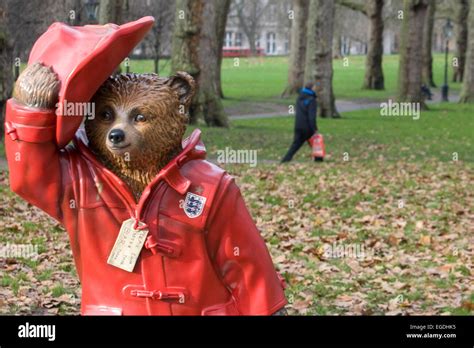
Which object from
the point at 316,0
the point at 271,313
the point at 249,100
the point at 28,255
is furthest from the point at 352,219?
the point at 249,100

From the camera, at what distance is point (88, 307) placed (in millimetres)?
4395

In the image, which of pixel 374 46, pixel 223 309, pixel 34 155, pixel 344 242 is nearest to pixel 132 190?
pixel 34 155

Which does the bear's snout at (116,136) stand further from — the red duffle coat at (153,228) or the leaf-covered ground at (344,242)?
the leaf-covered ground at (344,242)

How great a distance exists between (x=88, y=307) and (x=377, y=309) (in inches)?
165

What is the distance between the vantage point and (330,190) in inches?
Result: 583

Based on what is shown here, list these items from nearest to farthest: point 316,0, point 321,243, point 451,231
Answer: point 321,243
point 451,231
point 316,0

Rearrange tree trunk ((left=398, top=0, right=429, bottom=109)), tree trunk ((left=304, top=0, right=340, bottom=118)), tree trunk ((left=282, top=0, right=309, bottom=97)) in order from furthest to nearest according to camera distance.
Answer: tree trunk ((left=282, top=0, right=309, bottom=97)) → tree trunk ((left=398, top=0, right=429, bottom=109)) → tree trunk ((left=304, top=0, right=340, bottom=118))

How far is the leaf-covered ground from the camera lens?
8406 mm

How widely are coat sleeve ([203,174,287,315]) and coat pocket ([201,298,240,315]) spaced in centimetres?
2

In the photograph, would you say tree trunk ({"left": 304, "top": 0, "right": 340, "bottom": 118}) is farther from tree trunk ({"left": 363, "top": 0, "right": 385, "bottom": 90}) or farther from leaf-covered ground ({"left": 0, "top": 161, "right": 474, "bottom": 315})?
tree trunk ({"left": 363, "top": 0, "right": 385, "bottom": 90})

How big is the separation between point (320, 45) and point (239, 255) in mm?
27928

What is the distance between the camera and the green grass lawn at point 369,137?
69.1ft

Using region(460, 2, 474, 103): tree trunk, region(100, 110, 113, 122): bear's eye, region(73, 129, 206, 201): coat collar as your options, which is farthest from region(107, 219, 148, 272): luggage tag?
region(460, 2, 474, 103): tree trunk

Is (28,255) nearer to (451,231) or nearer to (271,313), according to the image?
(451,231)
